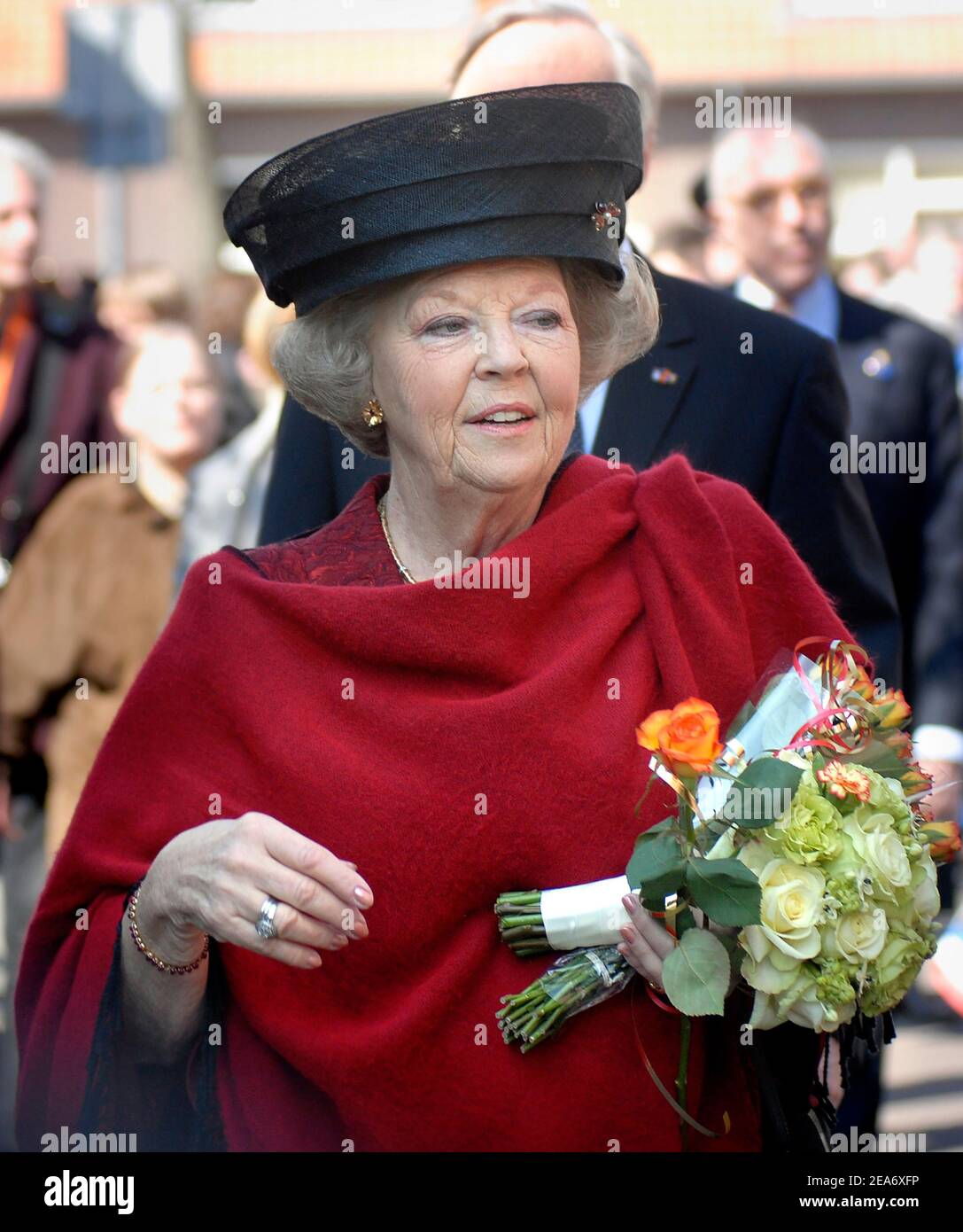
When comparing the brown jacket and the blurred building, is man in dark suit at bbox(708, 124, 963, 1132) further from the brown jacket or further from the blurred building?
the blurred building

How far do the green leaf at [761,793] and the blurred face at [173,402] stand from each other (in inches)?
162

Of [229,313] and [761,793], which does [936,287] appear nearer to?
[229,313]

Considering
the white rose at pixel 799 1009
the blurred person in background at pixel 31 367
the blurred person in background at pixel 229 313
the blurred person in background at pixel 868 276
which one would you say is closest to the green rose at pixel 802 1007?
the white rose at pixel 799 1009

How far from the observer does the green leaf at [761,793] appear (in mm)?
2525

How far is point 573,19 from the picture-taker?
4.06m

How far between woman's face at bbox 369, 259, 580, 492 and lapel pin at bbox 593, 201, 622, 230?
0.10 m

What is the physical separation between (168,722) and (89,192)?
16488 millimetres

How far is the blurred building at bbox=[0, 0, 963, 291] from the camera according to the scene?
1758 centimetres

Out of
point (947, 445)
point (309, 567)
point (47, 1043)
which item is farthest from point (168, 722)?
point (947, 445)

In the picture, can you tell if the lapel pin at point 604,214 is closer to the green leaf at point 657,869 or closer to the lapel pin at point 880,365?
the green leaf at point 657,869

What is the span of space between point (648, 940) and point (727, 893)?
0.16 meters

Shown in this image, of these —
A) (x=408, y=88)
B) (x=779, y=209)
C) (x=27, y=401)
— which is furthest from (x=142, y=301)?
(x=408, y=88)

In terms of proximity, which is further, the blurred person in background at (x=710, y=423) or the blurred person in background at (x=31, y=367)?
the blurred person in background at (x=31, y=367)
